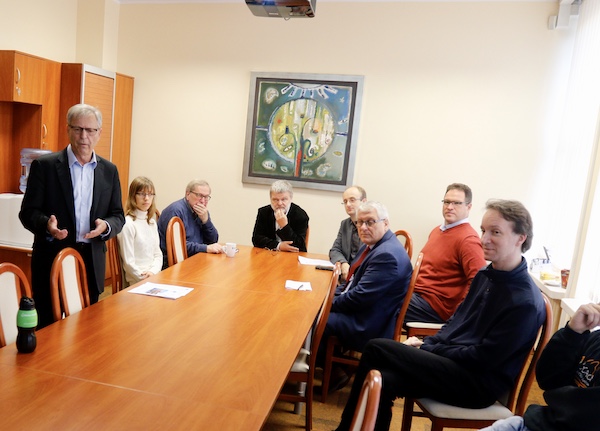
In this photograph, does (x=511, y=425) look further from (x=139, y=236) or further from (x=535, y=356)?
(x=139, y=236)

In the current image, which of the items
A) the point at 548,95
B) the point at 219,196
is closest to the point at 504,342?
the point at 548,95

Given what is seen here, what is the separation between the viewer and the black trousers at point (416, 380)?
6.70 ft

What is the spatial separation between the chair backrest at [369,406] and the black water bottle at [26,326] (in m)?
1.14

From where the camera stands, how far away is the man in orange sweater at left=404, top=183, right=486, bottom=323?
127 inches

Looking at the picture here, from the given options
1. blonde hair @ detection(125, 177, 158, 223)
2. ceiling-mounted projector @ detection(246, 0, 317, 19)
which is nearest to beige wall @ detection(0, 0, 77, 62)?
blonde hair @ detection(125, 177, 158, 223)

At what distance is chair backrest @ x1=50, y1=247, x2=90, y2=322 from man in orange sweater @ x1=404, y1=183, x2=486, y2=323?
206 centimetres

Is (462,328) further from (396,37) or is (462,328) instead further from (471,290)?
(396,37)

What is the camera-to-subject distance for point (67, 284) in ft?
7.22

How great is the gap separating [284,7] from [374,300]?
179 centimetres

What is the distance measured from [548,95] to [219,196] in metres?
3.30

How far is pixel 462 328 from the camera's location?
225cm

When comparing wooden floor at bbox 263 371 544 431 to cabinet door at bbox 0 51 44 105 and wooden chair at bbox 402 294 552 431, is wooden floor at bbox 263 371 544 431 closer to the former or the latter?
wooden chair at bbox 402 294 552 431

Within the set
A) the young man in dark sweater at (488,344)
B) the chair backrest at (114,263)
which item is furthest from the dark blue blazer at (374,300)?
the chair backrest at (114,263)

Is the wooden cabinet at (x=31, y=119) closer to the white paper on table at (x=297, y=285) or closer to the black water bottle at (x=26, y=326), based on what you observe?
the white paper on table at (x=297, y=285)
